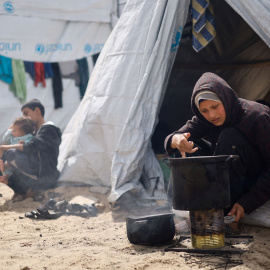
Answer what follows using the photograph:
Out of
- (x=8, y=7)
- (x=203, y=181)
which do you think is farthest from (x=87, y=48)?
(x=203, y=181)

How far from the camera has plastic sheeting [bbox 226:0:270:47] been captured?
3502 millimetres

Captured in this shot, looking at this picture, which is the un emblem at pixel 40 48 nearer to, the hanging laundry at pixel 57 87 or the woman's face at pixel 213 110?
the hanging laundry at pixel 57 87

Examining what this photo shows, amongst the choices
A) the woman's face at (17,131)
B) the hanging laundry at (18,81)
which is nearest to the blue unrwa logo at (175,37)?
the woman's face at (17,131)

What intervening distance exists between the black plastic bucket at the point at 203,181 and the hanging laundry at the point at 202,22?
76.8 inches

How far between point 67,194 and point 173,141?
1.82m

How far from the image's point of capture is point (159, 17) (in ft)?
13.6

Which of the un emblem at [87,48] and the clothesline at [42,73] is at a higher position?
the un emblem at [87,48]

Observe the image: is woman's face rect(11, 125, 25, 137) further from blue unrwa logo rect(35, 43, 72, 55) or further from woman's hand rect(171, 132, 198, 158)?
blue unrwa logo rect(35, 43, 72, 55)

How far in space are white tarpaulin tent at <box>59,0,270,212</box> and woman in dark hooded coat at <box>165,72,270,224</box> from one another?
1030 millimetres

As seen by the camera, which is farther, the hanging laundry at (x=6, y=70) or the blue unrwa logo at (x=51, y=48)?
the blue unrwa logo at (x=51, y=48)

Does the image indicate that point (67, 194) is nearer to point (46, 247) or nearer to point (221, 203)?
point (46, 247)

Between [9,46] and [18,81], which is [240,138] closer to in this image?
[18,81]

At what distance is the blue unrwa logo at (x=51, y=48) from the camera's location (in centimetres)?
756

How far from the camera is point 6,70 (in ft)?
23.5
